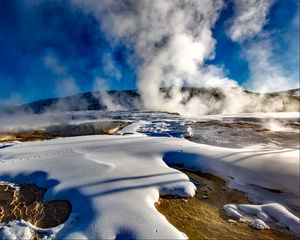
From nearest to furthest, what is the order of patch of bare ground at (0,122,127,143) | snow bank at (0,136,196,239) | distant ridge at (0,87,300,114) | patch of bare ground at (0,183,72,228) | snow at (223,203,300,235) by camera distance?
snow bank at (0,136,196,239), snow at (223,203,300,235), patch of bare ground at (0,183,72,228), patch of bare ground at (0,122,127,143), distant ridge at (0,87,300,114)

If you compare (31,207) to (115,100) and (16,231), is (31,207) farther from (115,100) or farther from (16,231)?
(115,100)

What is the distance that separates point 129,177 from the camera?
19.3 feet

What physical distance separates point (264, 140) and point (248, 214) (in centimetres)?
713

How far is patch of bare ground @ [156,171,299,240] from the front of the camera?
13.6ft

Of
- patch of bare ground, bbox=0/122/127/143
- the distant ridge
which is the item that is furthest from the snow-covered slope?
the distant ridge

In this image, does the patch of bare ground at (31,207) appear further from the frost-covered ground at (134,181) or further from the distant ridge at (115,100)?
the distant ridge at (115,100)

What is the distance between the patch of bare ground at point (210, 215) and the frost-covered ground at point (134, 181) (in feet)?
0.67

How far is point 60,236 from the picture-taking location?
395 centimetres

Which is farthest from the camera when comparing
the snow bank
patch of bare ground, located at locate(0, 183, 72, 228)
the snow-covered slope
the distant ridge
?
the distant ridge

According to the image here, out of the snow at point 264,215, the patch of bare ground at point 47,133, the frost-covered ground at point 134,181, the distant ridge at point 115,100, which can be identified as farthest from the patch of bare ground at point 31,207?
the distant ridge at point 115,100

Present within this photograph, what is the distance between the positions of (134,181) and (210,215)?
176cm

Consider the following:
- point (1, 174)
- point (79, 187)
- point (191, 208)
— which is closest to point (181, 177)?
point (191, 208)

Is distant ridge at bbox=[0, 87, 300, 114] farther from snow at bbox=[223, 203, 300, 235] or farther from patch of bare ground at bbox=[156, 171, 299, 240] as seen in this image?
snow at bbox=[223, 203, 300, 235]

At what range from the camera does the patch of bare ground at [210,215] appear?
4.14 meters
